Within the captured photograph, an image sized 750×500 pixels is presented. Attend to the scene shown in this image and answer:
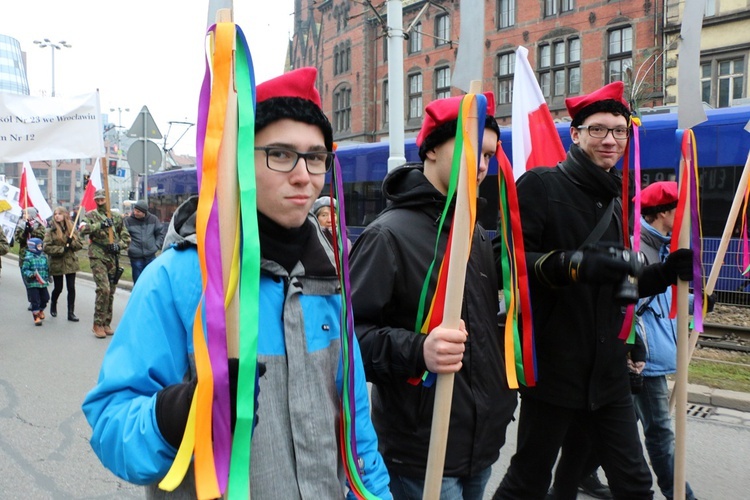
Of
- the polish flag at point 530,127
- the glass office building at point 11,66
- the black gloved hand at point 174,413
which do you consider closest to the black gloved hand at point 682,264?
the polish flag at point 530,127

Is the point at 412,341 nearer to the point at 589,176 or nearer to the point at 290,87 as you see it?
the point at 290,87

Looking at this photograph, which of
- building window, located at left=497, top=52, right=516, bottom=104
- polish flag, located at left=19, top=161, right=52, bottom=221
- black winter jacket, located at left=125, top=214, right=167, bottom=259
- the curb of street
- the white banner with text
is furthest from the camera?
building window, located at left=497, top=52, right=516, bottom=104

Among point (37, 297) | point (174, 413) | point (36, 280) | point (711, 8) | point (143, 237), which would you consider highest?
point (711, 8)

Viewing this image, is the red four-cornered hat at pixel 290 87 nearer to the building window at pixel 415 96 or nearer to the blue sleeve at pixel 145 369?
the blue sleeve at pixel 145 369

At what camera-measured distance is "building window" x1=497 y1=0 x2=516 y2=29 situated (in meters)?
27.3

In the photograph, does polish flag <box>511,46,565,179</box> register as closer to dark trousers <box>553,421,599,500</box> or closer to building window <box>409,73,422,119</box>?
dark trousers <box>553,421,599,500</box>

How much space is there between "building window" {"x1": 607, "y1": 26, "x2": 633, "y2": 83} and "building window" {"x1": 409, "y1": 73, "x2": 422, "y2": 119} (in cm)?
980

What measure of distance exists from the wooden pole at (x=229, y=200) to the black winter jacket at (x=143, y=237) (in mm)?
8813

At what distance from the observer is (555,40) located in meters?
25.9

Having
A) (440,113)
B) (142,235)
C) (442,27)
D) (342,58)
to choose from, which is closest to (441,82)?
(442,27)

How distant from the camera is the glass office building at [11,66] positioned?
68.6 m

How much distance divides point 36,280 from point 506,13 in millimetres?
23514

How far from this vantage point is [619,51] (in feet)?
78.8

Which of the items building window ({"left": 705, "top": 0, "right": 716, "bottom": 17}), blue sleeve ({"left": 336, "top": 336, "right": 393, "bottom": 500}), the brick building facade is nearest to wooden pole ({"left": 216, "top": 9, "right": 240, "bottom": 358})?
blue sleeve ({"left": 336, "top": 336, "right": 393, "bottom": 500})
